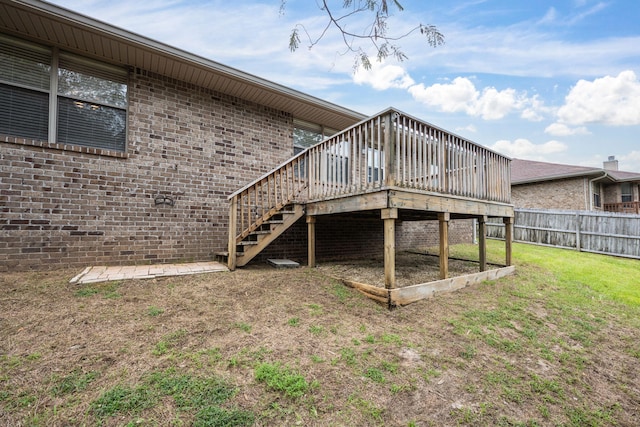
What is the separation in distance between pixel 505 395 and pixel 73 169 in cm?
662

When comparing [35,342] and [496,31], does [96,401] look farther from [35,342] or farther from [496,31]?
[496,31]

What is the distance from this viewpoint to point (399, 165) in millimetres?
4035

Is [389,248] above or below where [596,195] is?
below

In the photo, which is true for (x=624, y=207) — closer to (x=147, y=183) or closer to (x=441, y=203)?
(x=441, y=203)

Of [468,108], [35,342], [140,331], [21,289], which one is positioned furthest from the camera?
[468,108]

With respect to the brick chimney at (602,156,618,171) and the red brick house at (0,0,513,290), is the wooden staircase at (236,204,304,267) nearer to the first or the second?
the red brick house at (0,0,513,290)

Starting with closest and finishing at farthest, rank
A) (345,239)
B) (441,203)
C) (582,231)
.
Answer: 1. (441,203)
2. (345,239)
3. (582,231)

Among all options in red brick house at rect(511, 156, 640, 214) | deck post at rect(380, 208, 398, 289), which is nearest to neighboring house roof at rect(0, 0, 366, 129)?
deck post at rect(380, 208, 398, 289)

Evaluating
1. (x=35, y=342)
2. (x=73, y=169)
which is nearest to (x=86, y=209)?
(x=73, y=169)

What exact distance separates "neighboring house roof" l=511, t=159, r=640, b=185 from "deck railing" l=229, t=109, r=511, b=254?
10146 mm

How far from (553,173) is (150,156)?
17.5 meters

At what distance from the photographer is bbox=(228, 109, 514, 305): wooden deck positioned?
4012 mm

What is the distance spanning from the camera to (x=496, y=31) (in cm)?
434

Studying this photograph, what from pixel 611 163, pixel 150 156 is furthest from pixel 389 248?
pixel 611 163
